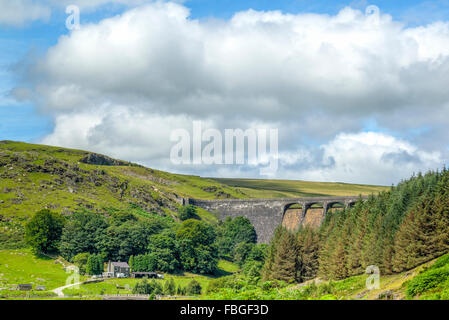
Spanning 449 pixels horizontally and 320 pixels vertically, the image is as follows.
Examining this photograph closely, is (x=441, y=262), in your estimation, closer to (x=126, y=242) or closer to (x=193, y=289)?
(x=193, y=289)

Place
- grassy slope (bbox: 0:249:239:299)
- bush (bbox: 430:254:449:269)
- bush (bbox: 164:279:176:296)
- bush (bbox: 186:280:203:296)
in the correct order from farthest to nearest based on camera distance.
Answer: bush (bbox: 186:280:203:296)
bush (bbox: 164:279:176:296)
grassy slope (bbox: 0:249:239:299)
bush (bbox: 430:254:449:269)

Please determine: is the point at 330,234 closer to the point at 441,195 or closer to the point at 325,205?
the point at 441,195

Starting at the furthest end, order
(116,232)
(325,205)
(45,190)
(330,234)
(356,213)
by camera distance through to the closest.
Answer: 1. (325,205)
2. (45,190)
3. (116,232)
4. (330,234)
5. (356,213)

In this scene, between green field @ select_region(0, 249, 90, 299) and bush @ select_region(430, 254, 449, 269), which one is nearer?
bush @ select_region(430, 254, 449, 269)

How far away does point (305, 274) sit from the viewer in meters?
92.2

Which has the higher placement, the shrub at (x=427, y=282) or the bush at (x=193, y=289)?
the shrub at (x=427, y=282)

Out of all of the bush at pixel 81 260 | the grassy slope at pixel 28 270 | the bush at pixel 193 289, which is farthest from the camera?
the bush at pixel 81 260

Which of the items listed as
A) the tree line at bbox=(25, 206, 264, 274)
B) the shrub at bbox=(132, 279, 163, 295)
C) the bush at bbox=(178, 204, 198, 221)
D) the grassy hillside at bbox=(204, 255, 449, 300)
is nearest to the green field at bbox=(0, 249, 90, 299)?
the tree line at bbox=(25, 206, 264, 274)

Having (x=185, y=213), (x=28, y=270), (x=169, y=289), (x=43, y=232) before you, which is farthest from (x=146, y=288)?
(x=185, y=213)

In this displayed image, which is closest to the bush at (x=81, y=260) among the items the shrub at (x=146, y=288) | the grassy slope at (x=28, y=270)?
the grassy slope at (x=28, y=270)

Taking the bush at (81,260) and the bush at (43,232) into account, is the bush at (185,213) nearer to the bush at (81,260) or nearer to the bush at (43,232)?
the bush at (43,232)

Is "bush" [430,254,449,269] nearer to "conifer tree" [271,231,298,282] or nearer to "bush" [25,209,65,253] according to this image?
"conifer tree" [271,231,298,282]
